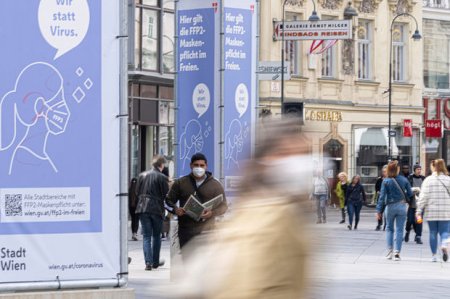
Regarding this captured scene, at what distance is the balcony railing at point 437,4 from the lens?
206ft

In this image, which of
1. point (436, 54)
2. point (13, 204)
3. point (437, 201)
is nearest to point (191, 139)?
point (437, 201)

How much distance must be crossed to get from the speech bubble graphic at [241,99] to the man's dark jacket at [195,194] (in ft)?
8.44

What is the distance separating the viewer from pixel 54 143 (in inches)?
473

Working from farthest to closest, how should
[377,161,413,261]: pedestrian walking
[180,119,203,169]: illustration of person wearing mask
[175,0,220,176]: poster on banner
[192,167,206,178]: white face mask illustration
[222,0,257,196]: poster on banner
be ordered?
1. [377,161,413,261]: pedestrian walking
2. [222,0,257,196]: poster on banner
3. [180,119,203,169]: illustration of person wearing mask
4. [175,0,220,176]: poster on banner
5. [192,167,206,178]: white face mask illustration

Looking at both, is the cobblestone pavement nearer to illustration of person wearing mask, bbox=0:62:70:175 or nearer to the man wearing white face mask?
the man wearing white face mask

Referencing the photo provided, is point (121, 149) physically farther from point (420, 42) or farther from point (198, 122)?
point (420, 42)

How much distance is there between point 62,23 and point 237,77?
24.0ft

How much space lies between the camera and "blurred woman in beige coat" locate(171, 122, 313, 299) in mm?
5887

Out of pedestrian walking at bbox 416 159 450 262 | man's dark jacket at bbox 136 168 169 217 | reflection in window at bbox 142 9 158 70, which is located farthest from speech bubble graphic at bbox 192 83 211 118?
reflection in window at bbox 142 9 158 70

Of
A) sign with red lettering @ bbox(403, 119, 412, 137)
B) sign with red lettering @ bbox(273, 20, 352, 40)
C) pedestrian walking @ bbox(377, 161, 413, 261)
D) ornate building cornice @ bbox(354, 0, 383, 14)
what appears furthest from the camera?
ornate building cornice @ bbox(354, 0, 383, 14)

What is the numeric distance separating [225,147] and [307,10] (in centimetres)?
3685

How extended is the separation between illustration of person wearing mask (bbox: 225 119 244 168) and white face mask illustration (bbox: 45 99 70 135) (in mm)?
7107

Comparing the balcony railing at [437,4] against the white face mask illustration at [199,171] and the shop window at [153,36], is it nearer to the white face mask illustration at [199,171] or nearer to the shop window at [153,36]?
the shop window at [153,36]

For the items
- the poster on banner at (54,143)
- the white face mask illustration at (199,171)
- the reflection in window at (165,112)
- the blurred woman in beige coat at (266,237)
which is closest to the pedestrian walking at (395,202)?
the white face mask illustration at (199,171)
